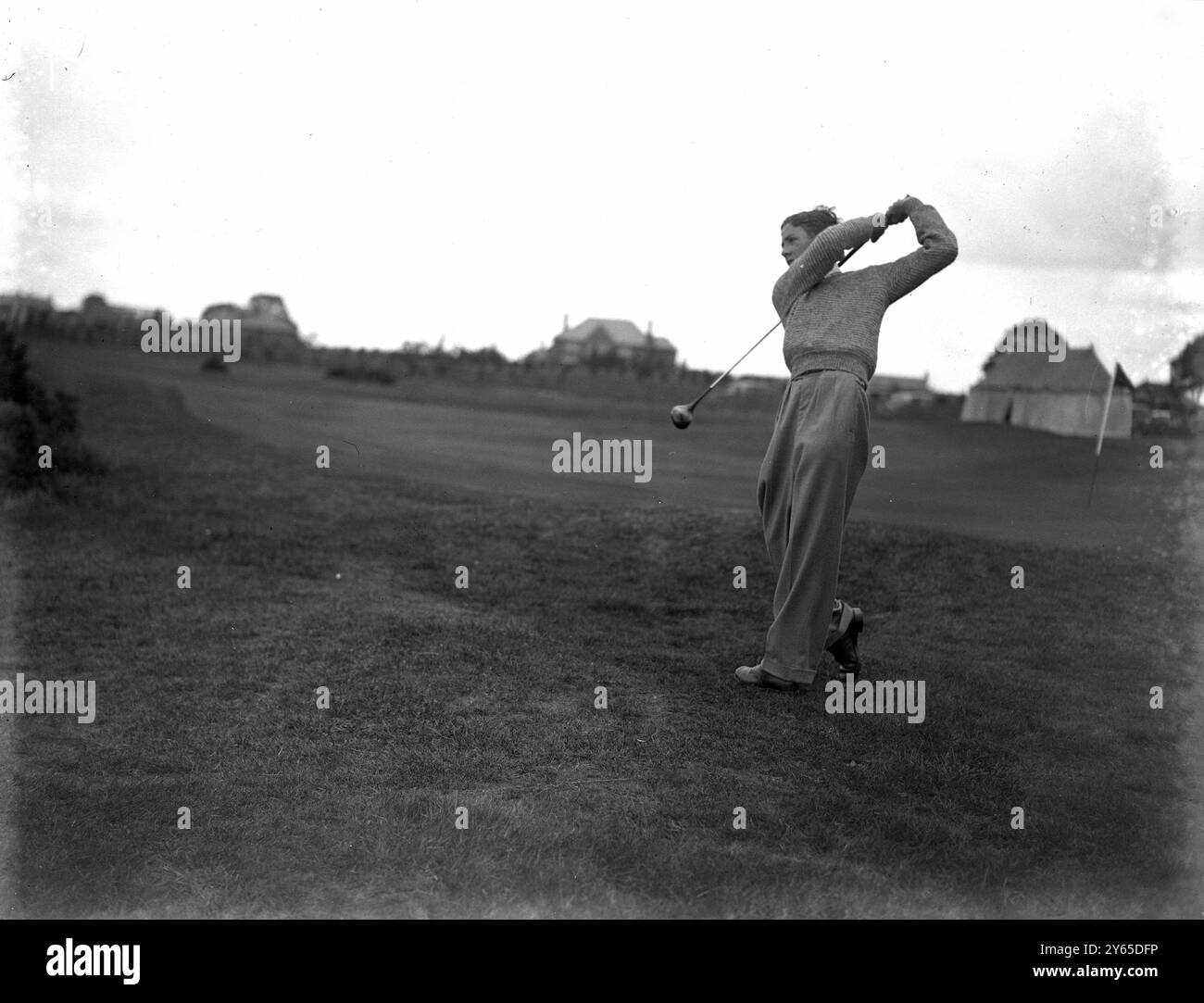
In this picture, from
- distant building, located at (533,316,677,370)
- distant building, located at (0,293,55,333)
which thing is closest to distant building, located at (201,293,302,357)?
distant building, located at (0,293,55,333)

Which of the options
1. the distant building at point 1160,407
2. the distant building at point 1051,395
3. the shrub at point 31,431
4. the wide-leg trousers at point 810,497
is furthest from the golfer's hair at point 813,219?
the shrub at point 31,431

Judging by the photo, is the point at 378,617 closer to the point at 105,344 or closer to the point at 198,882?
the point at 198,882

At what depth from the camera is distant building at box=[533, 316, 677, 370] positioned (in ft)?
34.4

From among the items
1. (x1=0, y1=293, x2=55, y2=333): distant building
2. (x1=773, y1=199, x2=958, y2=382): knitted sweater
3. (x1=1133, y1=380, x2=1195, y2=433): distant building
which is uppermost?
(x1=0, y1=293, x2=55, y2=333): distant building

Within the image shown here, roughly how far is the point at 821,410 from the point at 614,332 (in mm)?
5843

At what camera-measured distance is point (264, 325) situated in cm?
1234

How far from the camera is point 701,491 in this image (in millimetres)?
10312

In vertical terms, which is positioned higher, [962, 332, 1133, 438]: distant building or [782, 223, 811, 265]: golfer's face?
[782, 223, 811, 265]: golfer's face

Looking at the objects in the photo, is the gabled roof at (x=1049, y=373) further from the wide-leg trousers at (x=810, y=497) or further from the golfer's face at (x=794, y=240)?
the wide-leg trousers at (x=810, y=497)

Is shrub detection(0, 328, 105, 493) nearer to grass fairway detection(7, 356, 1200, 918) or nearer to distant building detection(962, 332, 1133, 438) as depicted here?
grass fairway detection(7, 356, 1200, 918)

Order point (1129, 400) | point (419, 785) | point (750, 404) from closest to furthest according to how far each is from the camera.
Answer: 1. point (419, 785)
2. point (1129, 400)
3. point (750, 404)

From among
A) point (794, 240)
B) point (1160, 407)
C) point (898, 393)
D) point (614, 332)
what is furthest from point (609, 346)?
point (794, 240)

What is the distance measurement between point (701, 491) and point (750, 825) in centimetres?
643

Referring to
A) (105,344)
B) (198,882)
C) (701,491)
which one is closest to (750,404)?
(701,491)
